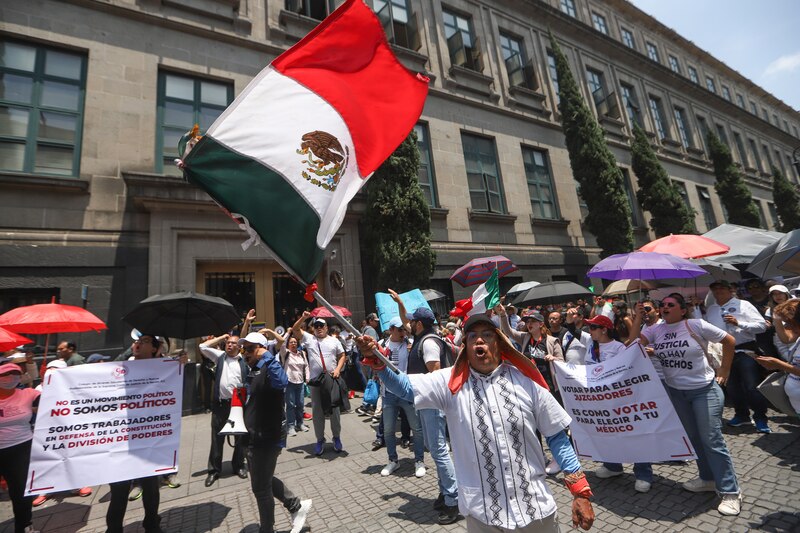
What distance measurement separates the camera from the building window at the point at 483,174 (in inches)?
596

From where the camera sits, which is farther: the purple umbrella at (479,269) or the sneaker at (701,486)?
the purple umbrella at (479,269)

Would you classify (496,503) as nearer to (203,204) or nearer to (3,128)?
(203,204)

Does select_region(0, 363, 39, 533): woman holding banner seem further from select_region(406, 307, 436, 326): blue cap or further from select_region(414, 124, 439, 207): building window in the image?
select_region(414, 124, 439, 207): building window

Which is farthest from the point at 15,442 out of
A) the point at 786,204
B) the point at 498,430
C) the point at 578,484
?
the point at 786,204

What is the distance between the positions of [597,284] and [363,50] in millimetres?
16956

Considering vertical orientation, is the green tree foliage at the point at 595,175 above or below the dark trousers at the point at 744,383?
above

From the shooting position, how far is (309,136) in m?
2.98

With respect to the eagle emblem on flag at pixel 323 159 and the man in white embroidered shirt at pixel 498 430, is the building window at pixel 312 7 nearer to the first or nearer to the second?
the eagle emblem on flag at pixel 323 159

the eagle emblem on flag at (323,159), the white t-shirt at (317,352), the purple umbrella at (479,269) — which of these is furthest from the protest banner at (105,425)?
the purple umbrella at (479,269)

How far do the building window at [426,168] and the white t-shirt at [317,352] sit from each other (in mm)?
8038

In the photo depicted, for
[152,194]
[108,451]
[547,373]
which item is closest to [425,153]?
[152,194]

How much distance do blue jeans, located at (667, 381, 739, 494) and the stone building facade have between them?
8657mm

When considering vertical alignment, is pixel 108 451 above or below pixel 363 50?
below

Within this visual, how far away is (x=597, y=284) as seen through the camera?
17.3m
